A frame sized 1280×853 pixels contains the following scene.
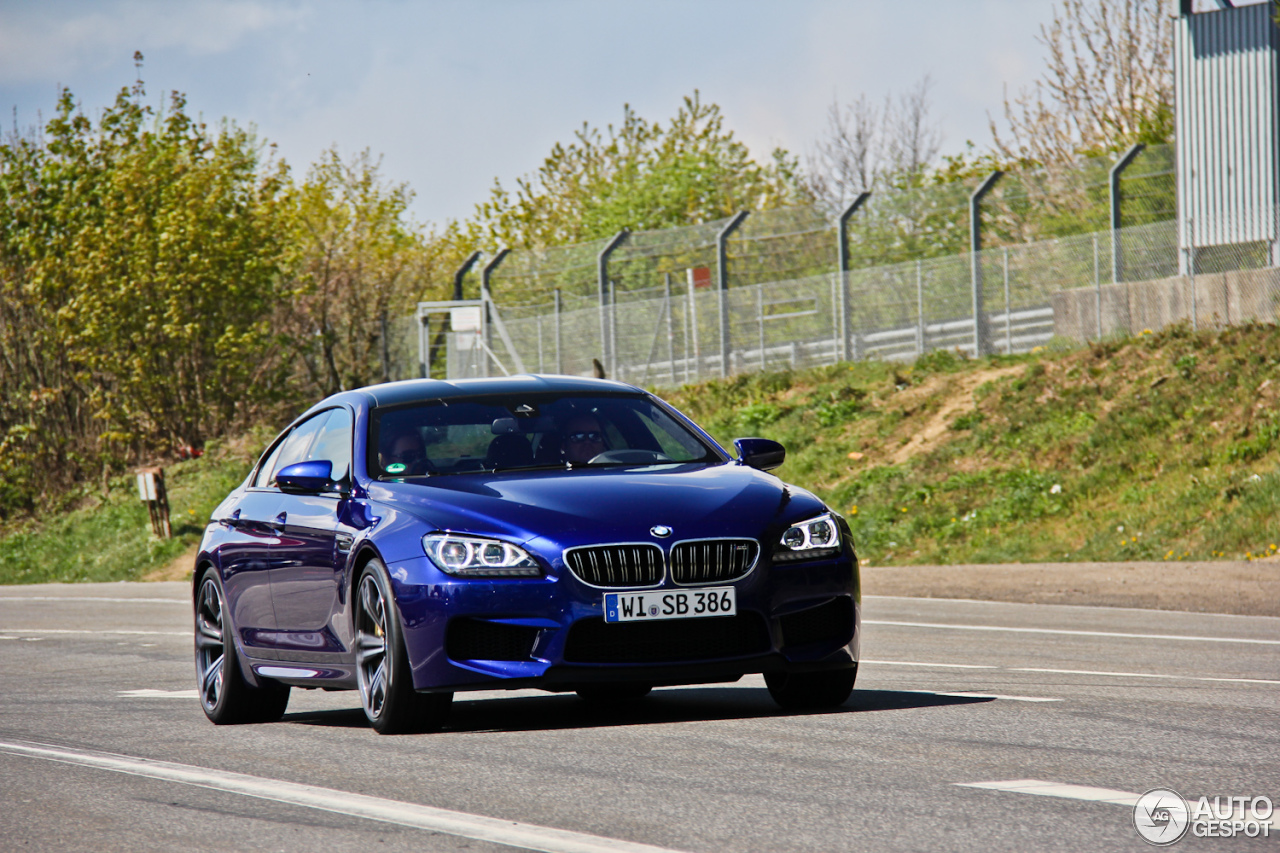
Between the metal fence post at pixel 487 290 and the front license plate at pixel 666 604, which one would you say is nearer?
the front license plate at pixel 666 604

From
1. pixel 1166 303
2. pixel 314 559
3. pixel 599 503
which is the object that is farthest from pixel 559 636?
pixel 1166 303

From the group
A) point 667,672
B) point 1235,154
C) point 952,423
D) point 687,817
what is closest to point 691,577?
point 667,672

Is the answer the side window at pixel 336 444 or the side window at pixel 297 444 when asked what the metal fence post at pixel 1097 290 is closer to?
the side window at pixel 297 444

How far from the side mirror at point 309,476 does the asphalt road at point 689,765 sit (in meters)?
1.09

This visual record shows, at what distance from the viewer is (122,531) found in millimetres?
34750

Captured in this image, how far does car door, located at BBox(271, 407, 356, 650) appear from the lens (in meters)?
8.00

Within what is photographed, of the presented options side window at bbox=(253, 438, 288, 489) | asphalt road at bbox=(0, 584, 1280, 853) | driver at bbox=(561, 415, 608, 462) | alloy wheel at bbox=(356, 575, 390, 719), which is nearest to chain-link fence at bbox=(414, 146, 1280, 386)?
asphalt road at bbox=(0, 584, 1280, 853)

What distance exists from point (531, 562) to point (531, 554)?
3cm

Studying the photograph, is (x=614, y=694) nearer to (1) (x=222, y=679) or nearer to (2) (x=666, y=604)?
(2) (x=666, y=604)

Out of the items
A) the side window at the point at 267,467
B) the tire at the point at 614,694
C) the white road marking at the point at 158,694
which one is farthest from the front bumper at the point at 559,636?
the white road marking at the point at 158,694

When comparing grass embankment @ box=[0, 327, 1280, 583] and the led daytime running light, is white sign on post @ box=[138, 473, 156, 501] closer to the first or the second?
grass embankment @ box=[0, 327, 1280, 583]

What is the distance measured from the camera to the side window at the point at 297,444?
9250mm

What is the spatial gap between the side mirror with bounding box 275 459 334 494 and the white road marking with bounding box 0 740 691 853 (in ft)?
4.83

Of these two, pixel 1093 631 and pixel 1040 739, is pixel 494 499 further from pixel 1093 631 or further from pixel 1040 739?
pixel 1093 631
